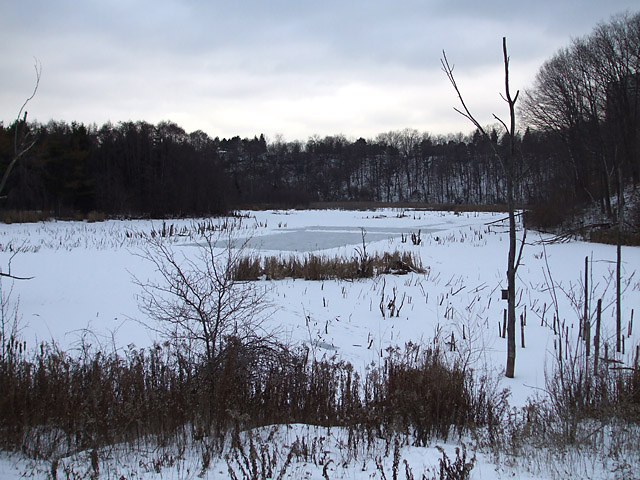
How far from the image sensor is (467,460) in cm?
345

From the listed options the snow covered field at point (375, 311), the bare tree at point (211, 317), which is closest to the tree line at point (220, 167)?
the snow covered field at point (375, 311)

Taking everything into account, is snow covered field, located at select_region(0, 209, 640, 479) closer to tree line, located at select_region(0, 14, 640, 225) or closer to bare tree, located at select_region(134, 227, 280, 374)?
bare tree, located at select_region(134, 227, 280, 374)

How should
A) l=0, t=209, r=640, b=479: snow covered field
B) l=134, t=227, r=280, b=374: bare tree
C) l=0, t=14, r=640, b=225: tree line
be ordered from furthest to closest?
l=0, t=14, r=640, b=225: tree line
l=0, t=209, r=640, b=479: snow covered field
l=134, t=227, r=280, b=374: bare tree

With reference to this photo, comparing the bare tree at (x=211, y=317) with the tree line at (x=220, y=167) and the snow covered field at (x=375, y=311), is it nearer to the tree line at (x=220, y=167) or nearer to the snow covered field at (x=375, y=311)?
the snow covered field at (x=375, y=311)

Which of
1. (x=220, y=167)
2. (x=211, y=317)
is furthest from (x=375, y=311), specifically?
(x=220, y=167)

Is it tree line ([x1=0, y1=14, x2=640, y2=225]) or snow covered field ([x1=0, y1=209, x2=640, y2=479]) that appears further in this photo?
tree line ([x1=0, y1=14, x2=640, y2=225])

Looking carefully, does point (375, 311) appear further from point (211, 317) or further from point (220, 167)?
point (220, 167)

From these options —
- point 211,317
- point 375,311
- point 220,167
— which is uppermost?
point 220,167

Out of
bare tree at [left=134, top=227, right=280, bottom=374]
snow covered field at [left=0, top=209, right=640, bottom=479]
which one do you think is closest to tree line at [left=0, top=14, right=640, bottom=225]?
snow covered field at [left=0, top=209, right=640, bottom=479]

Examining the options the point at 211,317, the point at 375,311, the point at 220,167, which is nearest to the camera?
the point at 211,317

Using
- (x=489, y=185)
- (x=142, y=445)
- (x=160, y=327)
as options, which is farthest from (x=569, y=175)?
(x=489, y=185)

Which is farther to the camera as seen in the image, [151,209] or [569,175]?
[151,209]

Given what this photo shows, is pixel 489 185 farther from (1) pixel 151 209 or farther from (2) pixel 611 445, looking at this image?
(2) pixel 611 445

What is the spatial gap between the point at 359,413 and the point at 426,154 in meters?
110
